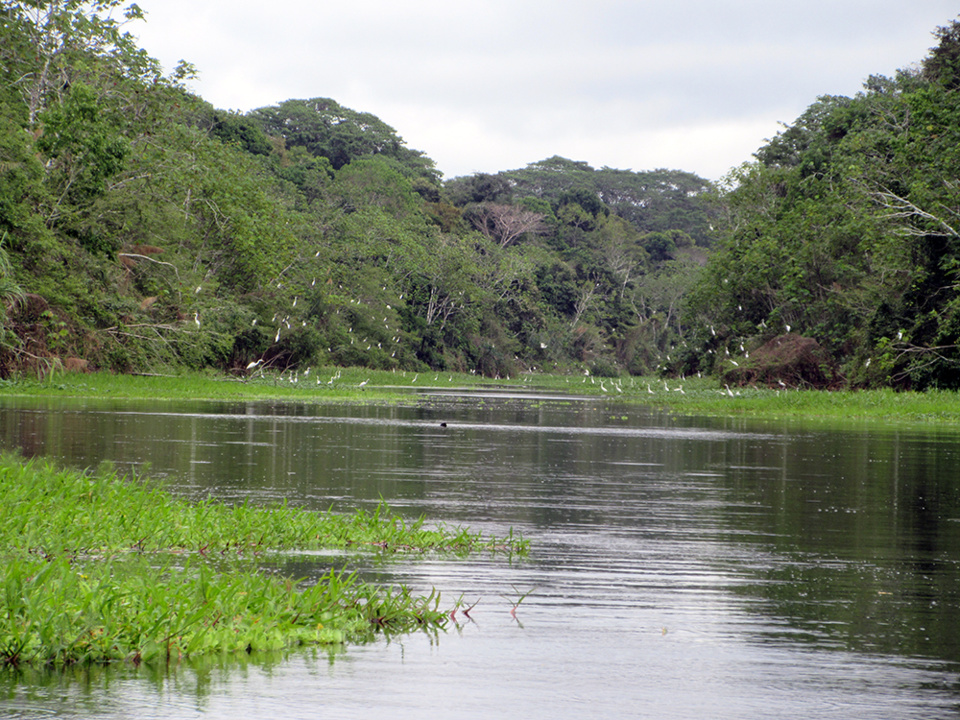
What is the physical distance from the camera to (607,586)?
741cm

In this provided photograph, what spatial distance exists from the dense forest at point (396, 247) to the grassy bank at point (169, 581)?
12.0 meters

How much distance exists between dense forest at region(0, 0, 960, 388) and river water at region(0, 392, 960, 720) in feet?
30.1

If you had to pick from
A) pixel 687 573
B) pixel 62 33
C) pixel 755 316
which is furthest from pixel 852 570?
pixel 755 316

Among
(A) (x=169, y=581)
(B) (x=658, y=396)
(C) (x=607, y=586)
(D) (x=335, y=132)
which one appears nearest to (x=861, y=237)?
(B) (x=658, y=396)

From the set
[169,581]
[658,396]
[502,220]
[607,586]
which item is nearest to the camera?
[169,581]

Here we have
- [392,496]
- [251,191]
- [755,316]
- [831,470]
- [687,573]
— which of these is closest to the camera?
[687,573]

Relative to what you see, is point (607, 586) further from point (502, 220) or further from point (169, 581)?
point (502, 220)

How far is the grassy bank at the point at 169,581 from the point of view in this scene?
16.8 ft

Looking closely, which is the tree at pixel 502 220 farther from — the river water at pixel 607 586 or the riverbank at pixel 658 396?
the river water at pixel 607 586

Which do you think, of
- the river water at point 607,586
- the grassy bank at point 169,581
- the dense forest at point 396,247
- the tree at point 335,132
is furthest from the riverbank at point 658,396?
the tree at point 335,132

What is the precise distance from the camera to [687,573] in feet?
26.1

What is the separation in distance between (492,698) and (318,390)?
121 feet

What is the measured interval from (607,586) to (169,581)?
2.82 m

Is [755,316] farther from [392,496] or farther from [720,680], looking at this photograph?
[720,680]
